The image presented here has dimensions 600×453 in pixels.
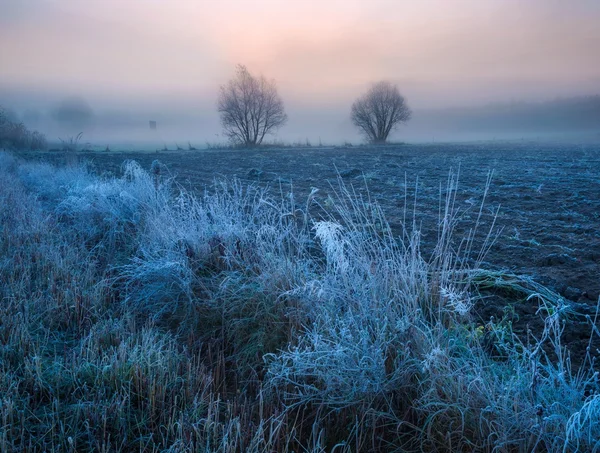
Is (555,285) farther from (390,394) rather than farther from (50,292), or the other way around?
(50,292)

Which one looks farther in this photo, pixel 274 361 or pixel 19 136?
pixel 19 136

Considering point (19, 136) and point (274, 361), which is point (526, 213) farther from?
point (19, 136)

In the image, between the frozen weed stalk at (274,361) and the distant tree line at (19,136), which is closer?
the frozen weed stalk at (274,361)

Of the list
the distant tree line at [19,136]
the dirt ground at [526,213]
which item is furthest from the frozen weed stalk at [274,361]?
the distant tree line at [19,136]

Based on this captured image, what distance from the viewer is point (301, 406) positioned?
2.70m

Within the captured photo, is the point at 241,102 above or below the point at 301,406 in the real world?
above

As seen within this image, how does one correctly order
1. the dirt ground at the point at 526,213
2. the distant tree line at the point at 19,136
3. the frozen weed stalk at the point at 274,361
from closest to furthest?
the frozen weed stalk at the point at 274,361
the dirt ground at the point at 526,213
the distant tree line at the point at 19,136

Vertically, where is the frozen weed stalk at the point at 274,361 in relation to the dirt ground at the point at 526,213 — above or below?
below

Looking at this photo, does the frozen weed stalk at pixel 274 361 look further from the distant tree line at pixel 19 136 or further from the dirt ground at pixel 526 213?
the distant tree line at pixel 19 136

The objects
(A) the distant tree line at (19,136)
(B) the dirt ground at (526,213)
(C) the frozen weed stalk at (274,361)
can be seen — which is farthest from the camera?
(A) the distant tree line at (19,136)

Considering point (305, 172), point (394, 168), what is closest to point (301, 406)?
point (305, 172)

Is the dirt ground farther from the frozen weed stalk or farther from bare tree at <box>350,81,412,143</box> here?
bare tree at <box>350,81,412,143</box>

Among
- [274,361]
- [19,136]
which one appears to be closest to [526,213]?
[274,361]

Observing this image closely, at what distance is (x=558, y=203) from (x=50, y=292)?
7782 millimetres
